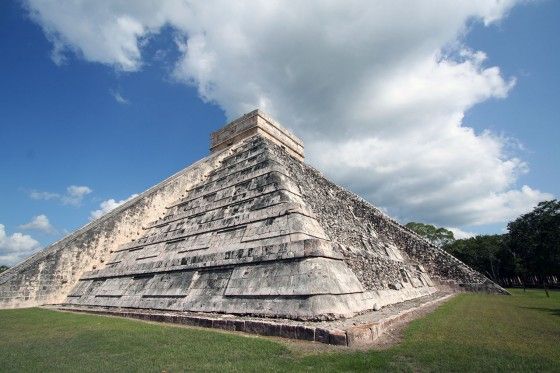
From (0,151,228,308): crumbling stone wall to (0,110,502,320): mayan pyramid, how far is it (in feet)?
0.12

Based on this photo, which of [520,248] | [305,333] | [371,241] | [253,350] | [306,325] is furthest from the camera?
[520,248]

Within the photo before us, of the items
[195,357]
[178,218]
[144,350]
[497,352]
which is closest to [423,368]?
[497,352]

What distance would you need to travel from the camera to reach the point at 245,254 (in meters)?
7.55

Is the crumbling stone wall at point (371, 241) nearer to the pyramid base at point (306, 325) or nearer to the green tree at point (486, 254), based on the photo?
the pyramid base at point (306, 325)

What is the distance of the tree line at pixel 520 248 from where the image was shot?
1325 inches

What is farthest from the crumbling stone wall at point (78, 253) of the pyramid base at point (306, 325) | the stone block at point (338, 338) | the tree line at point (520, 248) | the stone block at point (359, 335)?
the tree line at point (520, 248)

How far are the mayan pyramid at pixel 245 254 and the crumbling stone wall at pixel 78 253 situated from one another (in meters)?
0.04

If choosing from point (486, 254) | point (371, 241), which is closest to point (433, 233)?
point (486, 254)

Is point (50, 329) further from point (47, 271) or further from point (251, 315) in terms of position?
point (47, 271)

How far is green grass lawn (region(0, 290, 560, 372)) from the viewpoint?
411 cm

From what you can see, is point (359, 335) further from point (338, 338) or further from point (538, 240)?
point (538, 240)

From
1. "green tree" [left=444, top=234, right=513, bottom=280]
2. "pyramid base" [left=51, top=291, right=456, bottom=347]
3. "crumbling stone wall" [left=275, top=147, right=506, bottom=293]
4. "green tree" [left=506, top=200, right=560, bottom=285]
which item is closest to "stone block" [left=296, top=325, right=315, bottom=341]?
"pyramid base" [left=51, top=291, right=456, bottom=347]

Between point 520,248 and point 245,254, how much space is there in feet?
134

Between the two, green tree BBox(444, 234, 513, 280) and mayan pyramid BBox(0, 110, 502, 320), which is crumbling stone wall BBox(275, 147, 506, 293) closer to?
mayan pyramid BBox(0, 110, 502, 320)
